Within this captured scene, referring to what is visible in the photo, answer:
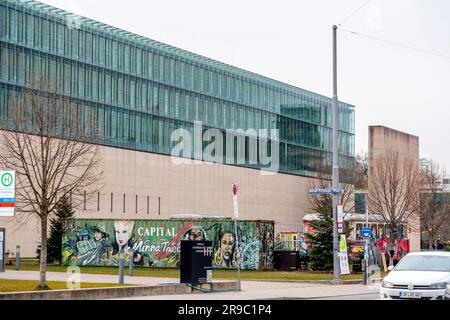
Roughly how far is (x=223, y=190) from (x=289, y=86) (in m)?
19.9

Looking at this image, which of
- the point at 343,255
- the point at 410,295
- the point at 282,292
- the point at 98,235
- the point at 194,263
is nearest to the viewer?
the point at 410,295

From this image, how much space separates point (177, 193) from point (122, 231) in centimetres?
3632

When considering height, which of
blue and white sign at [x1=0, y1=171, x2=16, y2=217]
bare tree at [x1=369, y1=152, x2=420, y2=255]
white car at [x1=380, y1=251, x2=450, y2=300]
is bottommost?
white car at [x1=380, y1=251, x2=450, y2=300]

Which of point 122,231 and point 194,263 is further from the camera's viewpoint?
point 122,231

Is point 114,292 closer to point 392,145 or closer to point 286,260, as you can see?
point 286,260

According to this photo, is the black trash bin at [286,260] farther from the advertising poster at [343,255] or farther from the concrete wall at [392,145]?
the concrete wall at [392,145]

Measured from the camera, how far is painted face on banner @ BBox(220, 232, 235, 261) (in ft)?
169

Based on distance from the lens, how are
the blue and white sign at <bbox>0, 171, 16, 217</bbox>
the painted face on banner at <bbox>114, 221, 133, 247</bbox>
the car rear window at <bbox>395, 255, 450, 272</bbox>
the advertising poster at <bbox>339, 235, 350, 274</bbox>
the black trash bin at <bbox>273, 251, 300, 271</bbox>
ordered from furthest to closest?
the painted face on banner at <bbox>114, 221, 133, 247</bbox> < the black trash bin at <bbox>273, 251, 300, 271</bbox> < the advertising poster at <bbox>339, 235, 350, 274</bbox> < the blue and white sign at <bbox>0, 171, 16, 217</bbox> < the car rear window at <bbox>395, 255, 450, 272</bbox>

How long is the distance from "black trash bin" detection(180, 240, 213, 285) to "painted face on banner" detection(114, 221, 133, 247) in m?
22.0

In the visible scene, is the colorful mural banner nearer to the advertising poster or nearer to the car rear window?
the advertising poster

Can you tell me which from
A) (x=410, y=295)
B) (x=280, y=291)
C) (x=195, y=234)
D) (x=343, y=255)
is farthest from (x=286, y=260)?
(x=410, y=295)

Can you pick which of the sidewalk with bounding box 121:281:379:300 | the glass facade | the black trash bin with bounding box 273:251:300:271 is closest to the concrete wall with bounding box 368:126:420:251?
the glass facade

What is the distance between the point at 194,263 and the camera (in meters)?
Result: 31.3
